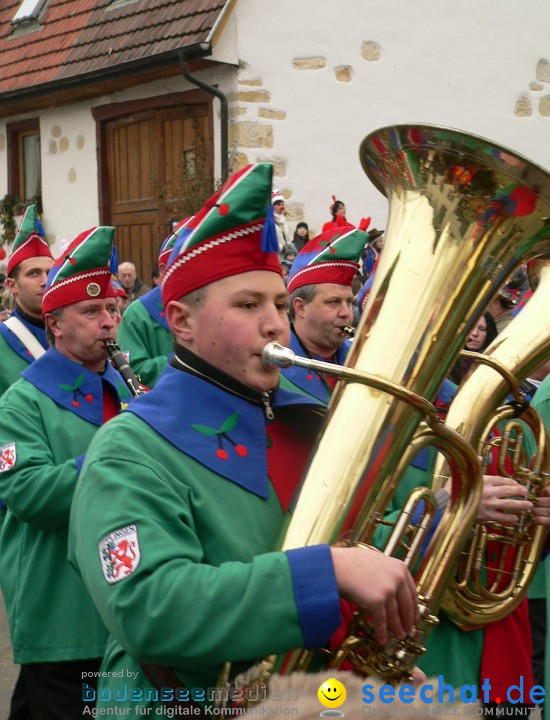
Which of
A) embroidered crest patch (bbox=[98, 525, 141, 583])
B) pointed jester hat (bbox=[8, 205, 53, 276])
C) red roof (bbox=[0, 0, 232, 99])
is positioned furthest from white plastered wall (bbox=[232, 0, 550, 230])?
embroidered crest patch (bbox=[98, 525, 141, 583])

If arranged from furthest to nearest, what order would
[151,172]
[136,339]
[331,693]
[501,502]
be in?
1. [151,172]
2. [136,339]
3. [501,502]
4. [331,693]

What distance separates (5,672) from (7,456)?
2.12 metres

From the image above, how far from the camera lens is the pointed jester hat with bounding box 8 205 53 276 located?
492 cm

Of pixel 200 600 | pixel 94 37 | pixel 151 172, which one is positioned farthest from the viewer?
pixel 94 37

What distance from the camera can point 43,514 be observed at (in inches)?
127

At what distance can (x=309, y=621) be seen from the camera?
5.71 feet

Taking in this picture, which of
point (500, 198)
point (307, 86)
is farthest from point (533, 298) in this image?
point (307, 86)

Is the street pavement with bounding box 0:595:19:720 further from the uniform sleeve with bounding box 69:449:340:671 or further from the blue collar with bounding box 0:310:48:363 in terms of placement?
the uniform sleeve with bounding box 69:449:340:671

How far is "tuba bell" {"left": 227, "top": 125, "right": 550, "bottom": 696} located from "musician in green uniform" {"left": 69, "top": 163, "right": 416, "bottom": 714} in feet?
0.44

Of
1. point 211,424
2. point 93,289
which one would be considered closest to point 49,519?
point 93,289

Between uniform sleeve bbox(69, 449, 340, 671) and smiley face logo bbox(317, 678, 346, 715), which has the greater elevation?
smiley face logo bbox(317, 678, 346, 715)

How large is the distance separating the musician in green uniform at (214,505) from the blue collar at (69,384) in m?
1.39

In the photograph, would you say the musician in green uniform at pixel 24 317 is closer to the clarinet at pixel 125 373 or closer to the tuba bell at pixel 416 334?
the clarinet at pixel 125 373

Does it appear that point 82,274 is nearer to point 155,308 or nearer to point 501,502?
point 501,502
